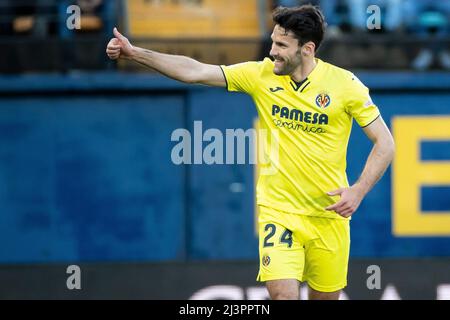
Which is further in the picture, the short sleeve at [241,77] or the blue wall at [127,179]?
the blue wall at [127,179]

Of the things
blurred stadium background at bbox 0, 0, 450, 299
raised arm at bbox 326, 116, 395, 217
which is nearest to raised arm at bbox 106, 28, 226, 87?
raised arm at bbox 326, 116, 395, 217

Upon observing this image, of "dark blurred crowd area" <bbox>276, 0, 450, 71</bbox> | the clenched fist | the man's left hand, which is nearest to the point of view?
the clenched fist

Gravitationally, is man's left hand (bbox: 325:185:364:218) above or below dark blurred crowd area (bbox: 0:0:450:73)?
below

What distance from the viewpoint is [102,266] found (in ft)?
33.6

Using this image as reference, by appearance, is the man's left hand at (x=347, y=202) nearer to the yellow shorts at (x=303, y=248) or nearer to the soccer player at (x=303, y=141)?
the soccer player at (x=303, y=141)

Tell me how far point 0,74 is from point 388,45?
3632mm

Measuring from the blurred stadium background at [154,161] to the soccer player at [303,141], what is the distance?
10.3 feet

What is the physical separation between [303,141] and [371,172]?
1.59 ft

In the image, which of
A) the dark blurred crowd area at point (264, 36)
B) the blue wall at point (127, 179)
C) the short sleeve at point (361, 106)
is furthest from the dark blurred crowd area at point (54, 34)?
the short sleeve at point (361, 106)

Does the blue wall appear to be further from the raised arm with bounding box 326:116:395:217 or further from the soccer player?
the raised arm with bounding box 326:116:395:217

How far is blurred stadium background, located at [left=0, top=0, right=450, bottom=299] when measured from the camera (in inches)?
405

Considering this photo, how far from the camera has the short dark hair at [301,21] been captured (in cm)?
684
